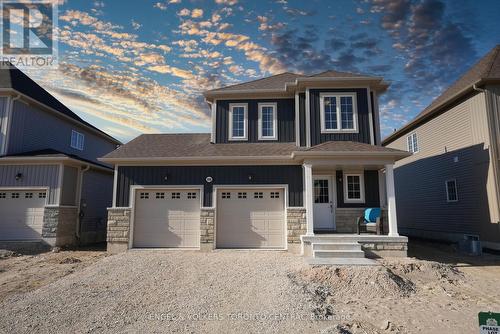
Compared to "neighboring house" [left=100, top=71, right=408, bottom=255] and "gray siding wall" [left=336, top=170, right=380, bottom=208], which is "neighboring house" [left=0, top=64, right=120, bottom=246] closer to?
"neighboring house" [left=100, top=71, right=408, bottom=255]

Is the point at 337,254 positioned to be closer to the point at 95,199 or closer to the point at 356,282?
the point at 356,282

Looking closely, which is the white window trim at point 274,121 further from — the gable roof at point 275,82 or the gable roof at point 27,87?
the gable roof at point 27,87

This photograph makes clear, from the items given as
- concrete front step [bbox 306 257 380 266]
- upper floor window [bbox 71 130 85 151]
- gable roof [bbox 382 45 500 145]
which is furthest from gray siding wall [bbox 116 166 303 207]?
upper floor window [bbox 71 130 85 151]

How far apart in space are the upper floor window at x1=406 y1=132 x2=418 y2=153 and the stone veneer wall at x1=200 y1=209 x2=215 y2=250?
11864mm

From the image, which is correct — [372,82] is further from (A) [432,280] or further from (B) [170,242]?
(B) [170,242]

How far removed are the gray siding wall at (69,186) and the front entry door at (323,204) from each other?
32.6 feet

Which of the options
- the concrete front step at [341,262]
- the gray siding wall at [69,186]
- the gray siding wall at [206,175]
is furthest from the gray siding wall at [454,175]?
the gray siding wall at [69,186]

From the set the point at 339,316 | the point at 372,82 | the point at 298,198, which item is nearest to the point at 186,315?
Result: the point at 339,316

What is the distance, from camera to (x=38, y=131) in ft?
47.2

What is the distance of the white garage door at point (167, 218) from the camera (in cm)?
1079

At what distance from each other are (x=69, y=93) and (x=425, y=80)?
65.3ft

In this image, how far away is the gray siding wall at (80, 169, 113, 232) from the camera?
44.7ft

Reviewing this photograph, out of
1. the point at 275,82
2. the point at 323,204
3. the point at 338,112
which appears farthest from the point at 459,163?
the point at 275,82

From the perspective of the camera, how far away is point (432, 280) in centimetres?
715
